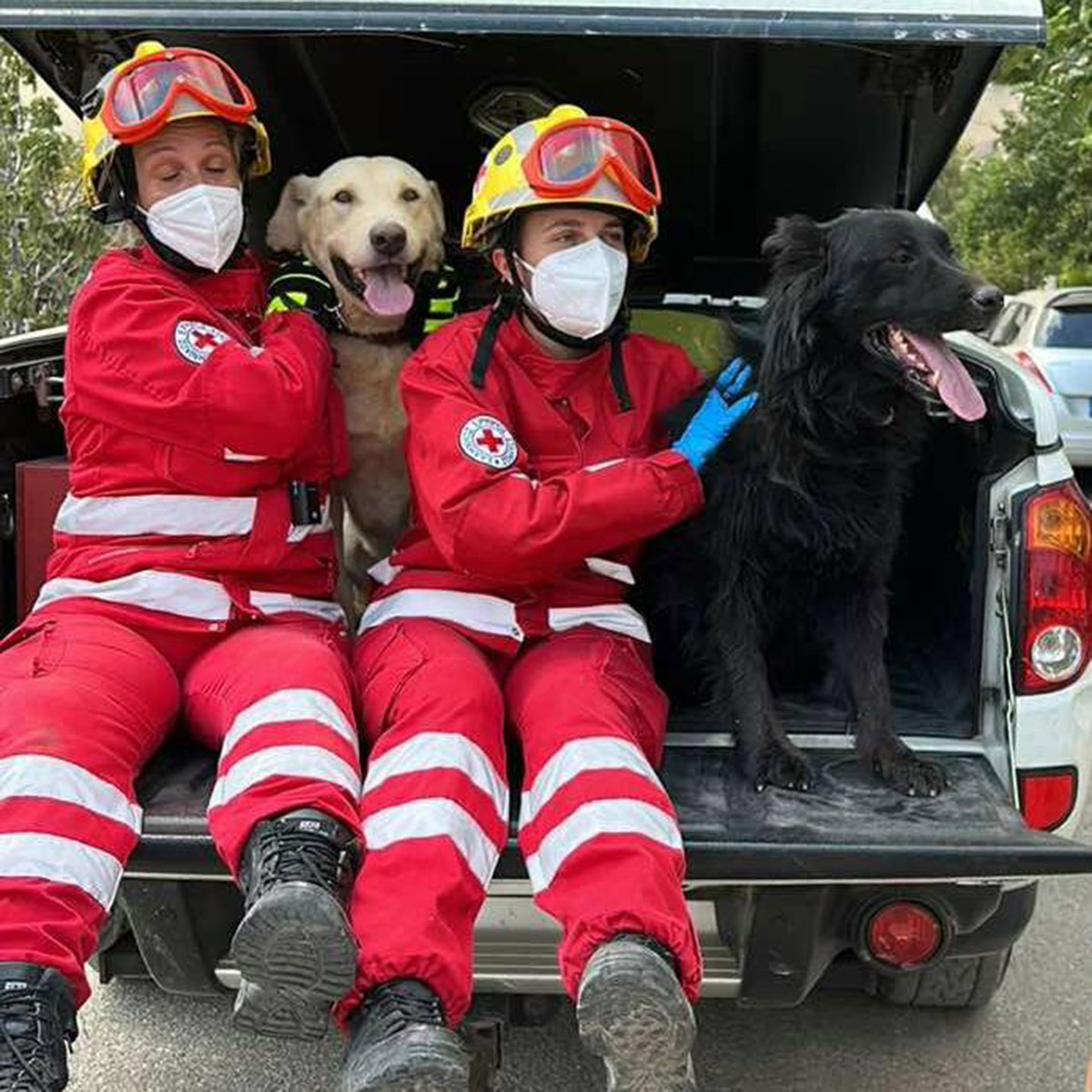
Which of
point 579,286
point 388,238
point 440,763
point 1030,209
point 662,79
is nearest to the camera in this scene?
point 440,763

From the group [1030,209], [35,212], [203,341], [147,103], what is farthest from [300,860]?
[1030,209]

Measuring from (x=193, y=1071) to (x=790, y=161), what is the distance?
3470 mm

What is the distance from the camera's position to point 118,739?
2547mm

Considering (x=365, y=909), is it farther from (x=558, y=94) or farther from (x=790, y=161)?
(x=790, y=161)

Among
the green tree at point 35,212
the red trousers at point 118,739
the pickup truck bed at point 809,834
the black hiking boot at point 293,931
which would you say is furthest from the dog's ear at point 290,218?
the green tree at point 35,212

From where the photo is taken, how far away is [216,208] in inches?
121

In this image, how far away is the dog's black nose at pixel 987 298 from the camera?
2842mm

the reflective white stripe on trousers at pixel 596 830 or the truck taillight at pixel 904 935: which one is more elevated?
A: the reflective white stripe on trousers at pixel 596 830

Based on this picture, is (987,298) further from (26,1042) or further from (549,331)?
(26,1042)

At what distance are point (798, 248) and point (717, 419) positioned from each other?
1.38ft

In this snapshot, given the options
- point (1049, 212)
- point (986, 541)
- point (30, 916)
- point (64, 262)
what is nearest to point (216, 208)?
point (30, 916)

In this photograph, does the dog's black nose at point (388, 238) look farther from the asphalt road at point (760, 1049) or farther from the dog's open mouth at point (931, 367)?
the asphalt road at point (760, 1049)

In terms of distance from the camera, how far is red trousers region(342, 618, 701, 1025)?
231 cm

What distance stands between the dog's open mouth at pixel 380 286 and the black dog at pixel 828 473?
37.2 inches
